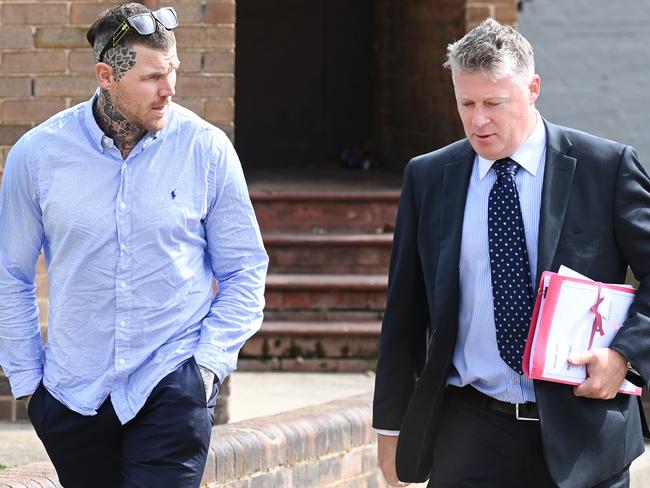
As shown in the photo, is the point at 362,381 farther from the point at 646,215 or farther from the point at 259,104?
the point at 646,215

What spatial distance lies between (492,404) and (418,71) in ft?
23.2

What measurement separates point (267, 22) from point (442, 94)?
1.82 metres

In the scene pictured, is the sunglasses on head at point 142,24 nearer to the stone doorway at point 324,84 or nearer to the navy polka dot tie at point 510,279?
the navy polka dot tie at point 510,279

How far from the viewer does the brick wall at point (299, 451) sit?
530 centimetres

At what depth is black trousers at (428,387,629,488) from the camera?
3633 millimetres

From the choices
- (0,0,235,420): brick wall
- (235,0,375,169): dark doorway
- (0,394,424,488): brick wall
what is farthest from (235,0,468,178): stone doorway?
(0,394,424,488): brick wall

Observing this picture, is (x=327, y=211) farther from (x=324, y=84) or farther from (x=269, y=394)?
(x=324, y=84)

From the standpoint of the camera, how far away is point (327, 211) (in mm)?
8969

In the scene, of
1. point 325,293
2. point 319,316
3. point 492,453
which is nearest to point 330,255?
point 325,293

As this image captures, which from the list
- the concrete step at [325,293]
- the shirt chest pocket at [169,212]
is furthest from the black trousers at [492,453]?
the concrete step at [325,293]

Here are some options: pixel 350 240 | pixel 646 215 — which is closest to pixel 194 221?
pixel 646 215

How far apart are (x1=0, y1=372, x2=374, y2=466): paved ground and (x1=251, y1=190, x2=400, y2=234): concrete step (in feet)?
3.75

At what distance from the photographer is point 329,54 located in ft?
37.0

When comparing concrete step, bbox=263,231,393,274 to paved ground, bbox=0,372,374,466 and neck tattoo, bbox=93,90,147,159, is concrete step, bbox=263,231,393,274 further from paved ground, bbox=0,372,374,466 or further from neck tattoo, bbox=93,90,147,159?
neck tattoo, bbox=93,90,147,159
